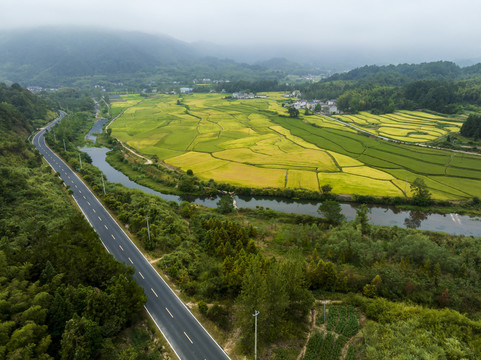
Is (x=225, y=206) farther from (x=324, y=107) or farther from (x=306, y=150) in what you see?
(x=324, y=107)

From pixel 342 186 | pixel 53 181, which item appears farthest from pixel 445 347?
pixel 53 181

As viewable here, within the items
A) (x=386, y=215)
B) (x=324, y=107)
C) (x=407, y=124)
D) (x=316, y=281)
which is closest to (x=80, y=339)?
(x=316, y=281)

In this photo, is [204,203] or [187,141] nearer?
[204,203]

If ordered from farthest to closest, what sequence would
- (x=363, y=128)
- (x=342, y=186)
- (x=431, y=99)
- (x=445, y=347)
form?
(x=431, y=99)
(x=363, y=128)
(x=342, y=186)
(x=445, y=347)

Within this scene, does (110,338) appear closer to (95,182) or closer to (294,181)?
(95,182)

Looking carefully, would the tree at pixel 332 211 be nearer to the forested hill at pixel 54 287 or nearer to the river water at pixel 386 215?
the river water at pixel 386 215

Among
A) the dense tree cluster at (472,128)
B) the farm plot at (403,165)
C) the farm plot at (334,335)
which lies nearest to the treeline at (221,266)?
the farm plot at (334,335)

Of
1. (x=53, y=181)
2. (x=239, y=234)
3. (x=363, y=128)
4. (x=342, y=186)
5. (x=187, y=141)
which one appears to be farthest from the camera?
(x=363, y=128)

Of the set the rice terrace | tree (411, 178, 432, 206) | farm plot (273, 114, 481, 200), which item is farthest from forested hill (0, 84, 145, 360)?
tree (411, 178, 432, 206)
